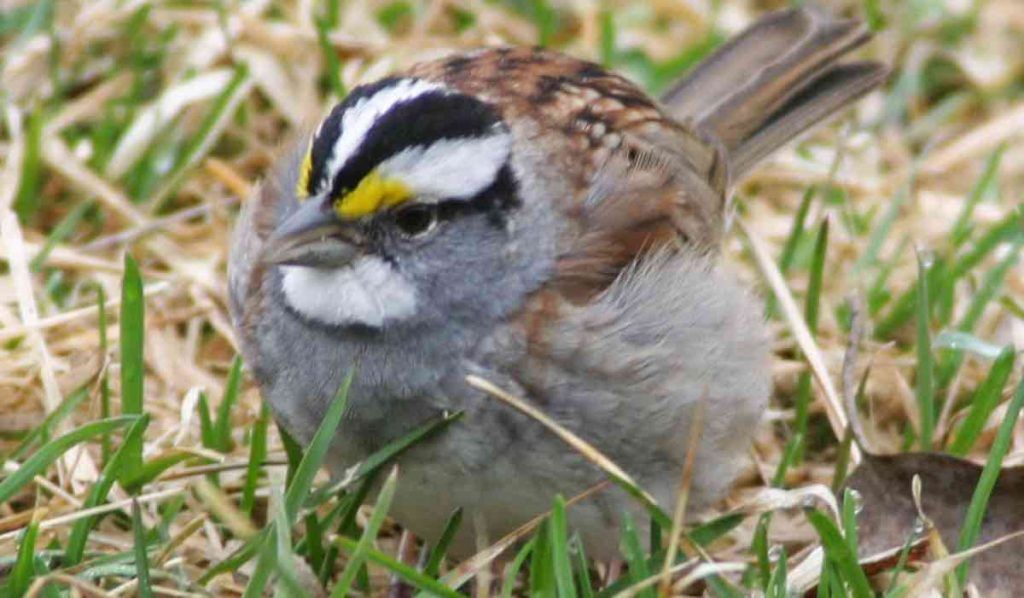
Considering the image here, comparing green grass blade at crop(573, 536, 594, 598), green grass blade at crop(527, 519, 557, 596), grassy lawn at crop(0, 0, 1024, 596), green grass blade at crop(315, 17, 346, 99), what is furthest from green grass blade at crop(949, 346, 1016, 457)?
green grass blade at crop(315, 17, 346, 99)

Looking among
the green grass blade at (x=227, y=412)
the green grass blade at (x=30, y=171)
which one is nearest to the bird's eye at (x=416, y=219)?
the green grass blade at (x=227, y=412)

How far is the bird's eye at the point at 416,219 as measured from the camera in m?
3.21

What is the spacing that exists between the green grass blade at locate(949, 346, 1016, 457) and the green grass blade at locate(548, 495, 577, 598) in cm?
114

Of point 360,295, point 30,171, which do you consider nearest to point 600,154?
point 360,295

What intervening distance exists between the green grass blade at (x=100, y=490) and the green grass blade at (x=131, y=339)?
115mm

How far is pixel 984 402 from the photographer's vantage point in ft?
12.6

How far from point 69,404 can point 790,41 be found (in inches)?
81.8

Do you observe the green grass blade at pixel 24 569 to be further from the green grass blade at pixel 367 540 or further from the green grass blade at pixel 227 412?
the green grass blade at pixel 227 412

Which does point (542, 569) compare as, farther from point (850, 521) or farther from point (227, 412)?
point (227, 412)

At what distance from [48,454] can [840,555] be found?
4.48 feet

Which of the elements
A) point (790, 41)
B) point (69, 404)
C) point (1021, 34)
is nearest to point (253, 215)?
point (69, 404)

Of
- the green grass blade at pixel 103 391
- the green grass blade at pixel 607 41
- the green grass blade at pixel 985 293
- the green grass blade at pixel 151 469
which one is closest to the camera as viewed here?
the green grass blade at pixel 151 469

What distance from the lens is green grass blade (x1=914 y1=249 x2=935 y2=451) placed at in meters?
3.77

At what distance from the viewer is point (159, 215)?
482 centimetres
